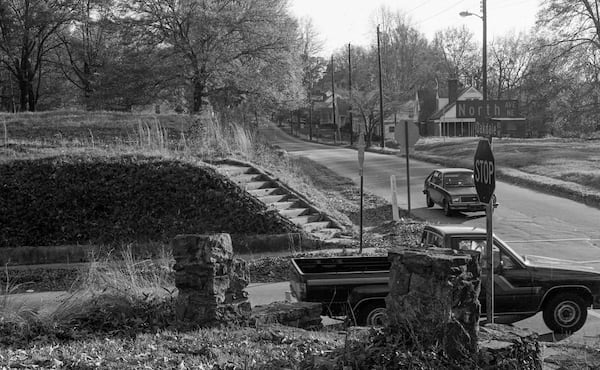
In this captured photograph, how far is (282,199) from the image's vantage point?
683 inches

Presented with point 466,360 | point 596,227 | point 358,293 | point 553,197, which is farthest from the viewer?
point 553,197

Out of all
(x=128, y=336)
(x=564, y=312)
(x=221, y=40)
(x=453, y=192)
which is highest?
(x=221, y=40)

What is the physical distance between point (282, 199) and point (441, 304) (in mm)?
12696

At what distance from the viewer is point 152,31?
119 feet

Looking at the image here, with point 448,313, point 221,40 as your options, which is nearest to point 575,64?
point 221,40

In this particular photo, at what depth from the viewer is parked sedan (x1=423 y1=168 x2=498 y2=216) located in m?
20.6

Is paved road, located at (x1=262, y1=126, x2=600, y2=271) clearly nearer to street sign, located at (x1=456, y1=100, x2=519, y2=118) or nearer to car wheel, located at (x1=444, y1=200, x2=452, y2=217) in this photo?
car wheel, located at (x1=444, y1=200, x2=452, y2=217)

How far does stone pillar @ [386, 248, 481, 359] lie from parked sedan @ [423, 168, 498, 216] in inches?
623

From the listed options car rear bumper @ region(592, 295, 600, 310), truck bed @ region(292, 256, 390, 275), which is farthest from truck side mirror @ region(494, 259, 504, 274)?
truck bed @ region(292, 256, 390, 275)

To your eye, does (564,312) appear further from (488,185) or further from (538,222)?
(538,222)

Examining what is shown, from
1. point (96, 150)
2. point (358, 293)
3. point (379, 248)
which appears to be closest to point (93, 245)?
point (96, 150)

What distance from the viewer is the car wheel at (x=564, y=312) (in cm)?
911

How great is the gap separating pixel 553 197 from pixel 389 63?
229ft

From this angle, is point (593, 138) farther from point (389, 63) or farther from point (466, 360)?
point (466, 360)
